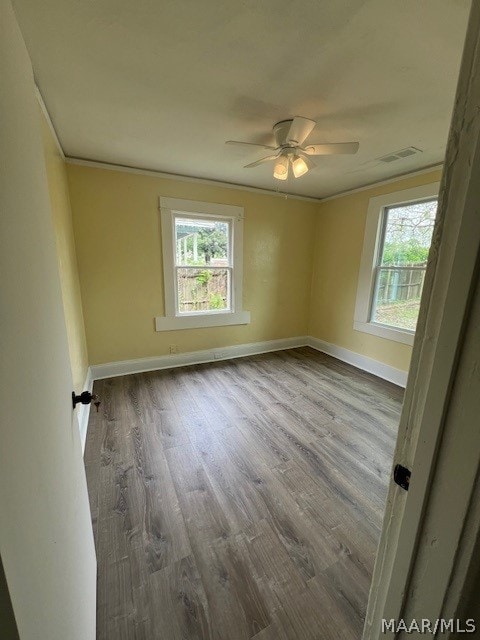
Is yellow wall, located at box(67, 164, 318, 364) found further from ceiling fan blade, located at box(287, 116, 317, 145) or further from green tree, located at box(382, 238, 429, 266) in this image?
ceiling fan blade, located at box(287, 116, 317, 145)

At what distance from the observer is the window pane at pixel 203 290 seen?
343 cm

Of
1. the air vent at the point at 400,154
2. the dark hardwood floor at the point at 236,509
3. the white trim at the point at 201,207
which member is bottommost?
the dark hardwood floor at the point at 236,509

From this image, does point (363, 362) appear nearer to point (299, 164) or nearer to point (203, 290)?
point (203, 290)

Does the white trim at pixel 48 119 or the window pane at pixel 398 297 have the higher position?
the white trim at pixel 48 119

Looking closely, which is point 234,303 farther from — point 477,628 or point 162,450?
point 477,628

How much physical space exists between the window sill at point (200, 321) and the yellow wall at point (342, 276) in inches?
51.2

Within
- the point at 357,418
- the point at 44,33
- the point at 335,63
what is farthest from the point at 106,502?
the point at 335,63

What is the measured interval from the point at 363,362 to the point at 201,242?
8.98ft

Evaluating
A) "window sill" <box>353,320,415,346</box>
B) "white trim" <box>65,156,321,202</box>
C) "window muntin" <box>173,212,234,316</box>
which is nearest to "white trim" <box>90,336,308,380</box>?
"window muntin" <box>173,212,234,316</box>

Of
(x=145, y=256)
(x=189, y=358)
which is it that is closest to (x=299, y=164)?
(x=145, y=256)

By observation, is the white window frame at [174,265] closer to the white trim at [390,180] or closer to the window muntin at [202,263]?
the window muntin at [202,263]

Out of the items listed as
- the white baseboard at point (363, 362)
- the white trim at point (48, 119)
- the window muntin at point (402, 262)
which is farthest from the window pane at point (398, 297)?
the white trim at point (48, 119)

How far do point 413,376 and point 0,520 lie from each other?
2.51 ft

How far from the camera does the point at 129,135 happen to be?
2131 mm
